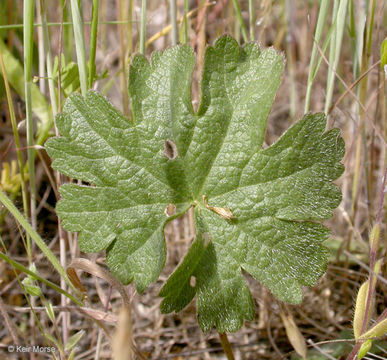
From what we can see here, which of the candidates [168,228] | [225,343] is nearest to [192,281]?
[225,343]

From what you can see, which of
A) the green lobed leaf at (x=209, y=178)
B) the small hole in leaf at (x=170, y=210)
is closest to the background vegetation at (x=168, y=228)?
the green lobed leaf at (x=209, y=178)

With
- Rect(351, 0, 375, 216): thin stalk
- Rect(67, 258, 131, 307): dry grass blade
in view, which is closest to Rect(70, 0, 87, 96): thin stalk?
Rect(67, 258, 131, 307): dry grass blade

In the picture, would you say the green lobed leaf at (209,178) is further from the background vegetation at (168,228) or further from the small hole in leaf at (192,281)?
the background vegetation at (168,228)

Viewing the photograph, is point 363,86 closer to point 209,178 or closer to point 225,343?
point 209,178

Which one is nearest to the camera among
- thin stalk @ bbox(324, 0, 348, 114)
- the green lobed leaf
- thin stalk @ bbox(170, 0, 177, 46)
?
the green lobed leaf

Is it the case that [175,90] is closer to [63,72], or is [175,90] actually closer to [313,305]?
[63,72]

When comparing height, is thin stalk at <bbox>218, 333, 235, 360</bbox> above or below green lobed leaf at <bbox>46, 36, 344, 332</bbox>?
below

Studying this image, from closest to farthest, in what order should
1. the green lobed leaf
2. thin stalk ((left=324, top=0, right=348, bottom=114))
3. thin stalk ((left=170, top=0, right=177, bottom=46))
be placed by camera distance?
the green lobed leaf < thin stalk ((left=324, top=0, right=348, bottom=114)) < thin stalk ((left=170, top=0, right=177, bottom=46))

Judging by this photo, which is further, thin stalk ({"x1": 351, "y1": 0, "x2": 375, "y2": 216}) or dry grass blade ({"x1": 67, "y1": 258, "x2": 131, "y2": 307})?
thin stalk ({"x1": 351, "y1": 0, "x2": 375, "y2": 216})

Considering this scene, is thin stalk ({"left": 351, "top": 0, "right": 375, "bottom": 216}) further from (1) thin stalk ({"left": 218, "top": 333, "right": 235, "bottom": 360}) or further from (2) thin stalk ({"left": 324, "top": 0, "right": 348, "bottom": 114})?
(1) thin stalk ({"left": 218, "top": 333, "right": 235, "bottom": 360})
